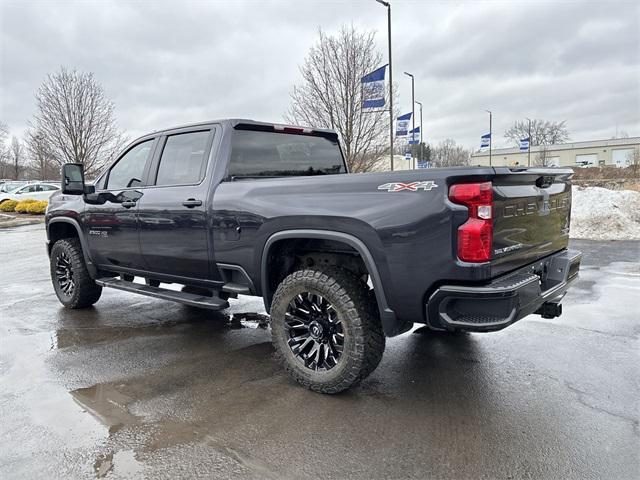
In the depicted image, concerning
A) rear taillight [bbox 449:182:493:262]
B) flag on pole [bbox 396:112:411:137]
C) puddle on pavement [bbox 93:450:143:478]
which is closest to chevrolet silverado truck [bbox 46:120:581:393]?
rear taillight [bbox 449:182:493:262]

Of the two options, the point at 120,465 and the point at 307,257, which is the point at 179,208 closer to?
the point at 307,257

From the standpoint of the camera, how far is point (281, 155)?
4.59m

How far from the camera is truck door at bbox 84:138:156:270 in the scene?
4863 millimetres

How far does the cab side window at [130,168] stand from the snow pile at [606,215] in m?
10.5

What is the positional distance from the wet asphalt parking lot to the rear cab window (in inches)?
66.9

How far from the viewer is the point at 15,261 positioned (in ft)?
34.1

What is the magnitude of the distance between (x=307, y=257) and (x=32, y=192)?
27828mm

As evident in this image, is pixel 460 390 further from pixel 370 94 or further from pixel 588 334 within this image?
pixel 370 94

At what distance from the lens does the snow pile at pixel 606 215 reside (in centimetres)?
1153

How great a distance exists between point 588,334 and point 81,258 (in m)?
5.73

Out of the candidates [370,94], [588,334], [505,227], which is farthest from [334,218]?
[370,94]

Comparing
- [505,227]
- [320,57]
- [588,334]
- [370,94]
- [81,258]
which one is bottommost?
[588,334]

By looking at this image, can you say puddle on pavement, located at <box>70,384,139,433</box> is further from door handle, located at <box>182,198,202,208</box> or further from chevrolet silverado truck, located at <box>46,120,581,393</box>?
door handle, located at <box>182,198,202,208</box>

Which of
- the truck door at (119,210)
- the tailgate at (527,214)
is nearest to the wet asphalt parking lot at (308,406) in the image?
the truck door at (119,210)
